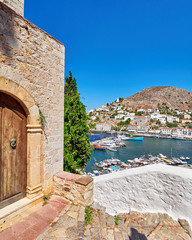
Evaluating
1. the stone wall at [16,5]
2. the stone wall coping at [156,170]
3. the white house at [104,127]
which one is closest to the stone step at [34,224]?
the stone wall coping at [156,170]

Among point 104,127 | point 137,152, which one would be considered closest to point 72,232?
point 137,152

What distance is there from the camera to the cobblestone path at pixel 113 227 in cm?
184

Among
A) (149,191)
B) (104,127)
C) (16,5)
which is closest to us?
(16,5)

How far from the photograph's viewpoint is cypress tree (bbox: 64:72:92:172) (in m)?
4.37

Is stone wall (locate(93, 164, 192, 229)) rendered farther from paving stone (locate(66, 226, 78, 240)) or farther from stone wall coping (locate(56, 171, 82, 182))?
paving stone (locate(66, 226, 78, 240))

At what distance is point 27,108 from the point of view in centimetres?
231

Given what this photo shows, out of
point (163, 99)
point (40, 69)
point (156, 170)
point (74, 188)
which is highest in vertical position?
point (163, 99)

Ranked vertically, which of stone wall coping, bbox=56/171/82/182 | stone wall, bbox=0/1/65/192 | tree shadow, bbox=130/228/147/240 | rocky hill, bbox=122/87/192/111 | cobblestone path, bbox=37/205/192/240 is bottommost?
tree shadow, bbox=130/228/147/240

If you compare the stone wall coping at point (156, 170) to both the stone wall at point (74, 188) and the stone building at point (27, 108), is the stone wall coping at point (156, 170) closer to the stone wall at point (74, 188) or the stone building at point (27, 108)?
the stone wall at point (74, 188)

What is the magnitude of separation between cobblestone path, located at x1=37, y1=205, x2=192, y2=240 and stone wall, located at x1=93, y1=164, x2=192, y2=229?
183mm

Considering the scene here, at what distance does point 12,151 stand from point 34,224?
1193 millimetres

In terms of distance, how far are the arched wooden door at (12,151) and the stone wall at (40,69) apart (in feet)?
1.18

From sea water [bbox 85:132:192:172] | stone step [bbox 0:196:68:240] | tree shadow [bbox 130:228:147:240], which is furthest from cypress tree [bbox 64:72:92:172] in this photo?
sea water [bbox 85:132:192:172]

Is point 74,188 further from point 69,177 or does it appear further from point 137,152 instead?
point 137,152
